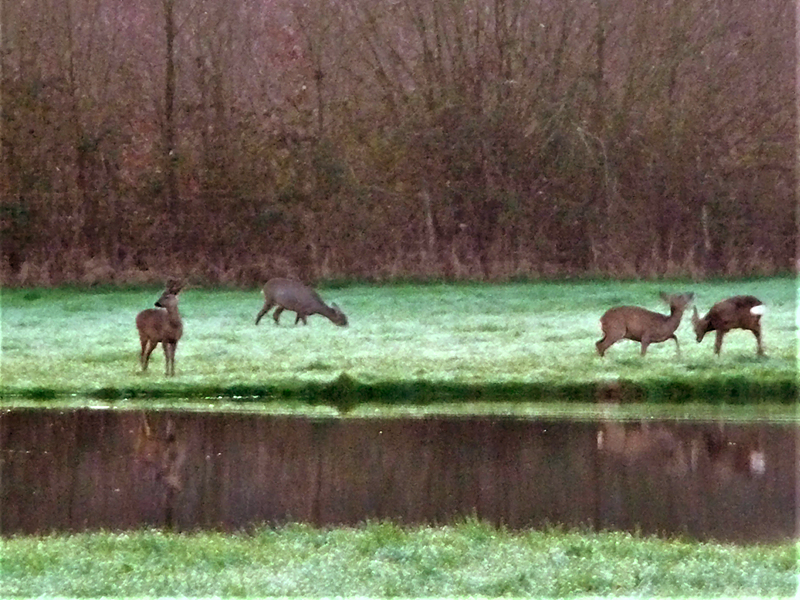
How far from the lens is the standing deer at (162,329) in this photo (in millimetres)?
9430

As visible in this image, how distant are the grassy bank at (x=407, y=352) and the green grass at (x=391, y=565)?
13.2 ft

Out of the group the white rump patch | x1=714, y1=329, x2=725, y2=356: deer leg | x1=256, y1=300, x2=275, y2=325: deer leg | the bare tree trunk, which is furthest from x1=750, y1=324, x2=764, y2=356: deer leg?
the bare tree trunk

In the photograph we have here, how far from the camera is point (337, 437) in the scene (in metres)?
7.44

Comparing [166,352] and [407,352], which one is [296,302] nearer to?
[407,352]

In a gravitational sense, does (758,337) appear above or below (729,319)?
below

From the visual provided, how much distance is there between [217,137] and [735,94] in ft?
19.0

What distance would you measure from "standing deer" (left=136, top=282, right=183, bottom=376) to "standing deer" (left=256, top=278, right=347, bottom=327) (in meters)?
1.32

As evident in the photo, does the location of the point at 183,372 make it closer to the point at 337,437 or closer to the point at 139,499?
the point at 337,437

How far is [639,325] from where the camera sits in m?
9.75

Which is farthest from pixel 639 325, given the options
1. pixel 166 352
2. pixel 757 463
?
pixel 166 352

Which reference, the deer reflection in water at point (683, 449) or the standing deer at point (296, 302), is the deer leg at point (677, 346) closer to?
the deer reflection in water at point (683, 449)

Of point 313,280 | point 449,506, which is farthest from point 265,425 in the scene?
point 313,280

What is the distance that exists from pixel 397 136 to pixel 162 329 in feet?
14.3

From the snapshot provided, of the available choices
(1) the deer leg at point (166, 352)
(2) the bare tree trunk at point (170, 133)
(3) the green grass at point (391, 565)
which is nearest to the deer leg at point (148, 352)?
(1) the deer leg at point (166, 352)
